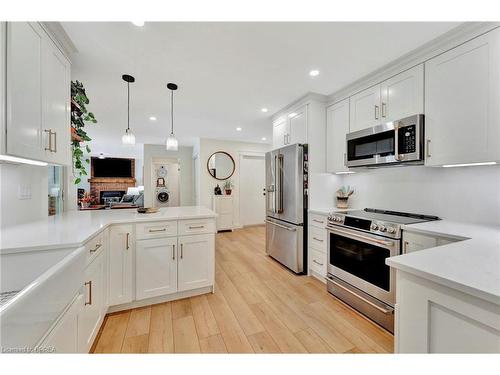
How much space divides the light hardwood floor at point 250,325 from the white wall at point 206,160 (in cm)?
304

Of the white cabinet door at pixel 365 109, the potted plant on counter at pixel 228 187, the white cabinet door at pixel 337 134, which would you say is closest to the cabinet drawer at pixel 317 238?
the white cabinet door at pixel 337 134

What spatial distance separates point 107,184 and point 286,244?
30.2 feet

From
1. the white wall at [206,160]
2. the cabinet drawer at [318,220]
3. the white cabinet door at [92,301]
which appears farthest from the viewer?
the white wall at [206,160]

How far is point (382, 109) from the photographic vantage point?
213cm

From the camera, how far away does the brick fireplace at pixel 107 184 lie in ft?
29.1

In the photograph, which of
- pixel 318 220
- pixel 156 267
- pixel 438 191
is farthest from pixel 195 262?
pixel 438 191

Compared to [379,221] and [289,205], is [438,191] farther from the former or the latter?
[289,205]

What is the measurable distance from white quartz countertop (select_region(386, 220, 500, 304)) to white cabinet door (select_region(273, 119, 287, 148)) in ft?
8.28

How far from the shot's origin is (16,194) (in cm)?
157

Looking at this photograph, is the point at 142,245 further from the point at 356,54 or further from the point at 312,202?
the point at 356,54

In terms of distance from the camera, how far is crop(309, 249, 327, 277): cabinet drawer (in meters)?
2.48

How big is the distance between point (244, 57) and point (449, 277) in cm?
205

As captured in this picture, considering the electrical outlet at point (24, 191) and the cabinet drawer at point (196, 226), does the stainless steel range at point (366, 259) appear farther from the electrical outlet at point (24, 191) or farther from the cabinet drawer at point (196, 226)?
the electrical outlet at point (24, 191)
